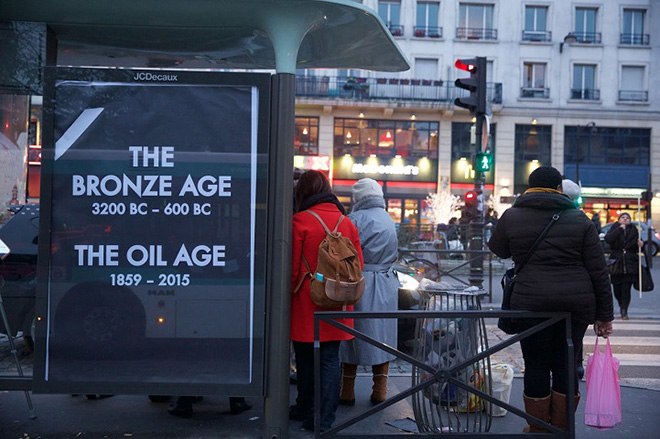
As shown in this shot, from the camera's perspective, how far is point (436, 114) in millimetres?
37219

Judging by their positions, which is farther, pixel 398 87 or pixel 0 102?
pixel 398 87

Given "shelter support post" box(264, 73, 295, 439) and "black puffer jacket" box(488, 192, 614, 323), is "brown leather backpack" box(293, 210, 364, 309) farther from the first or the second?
"black puffer jacket" box(488, 192, 614, 323)

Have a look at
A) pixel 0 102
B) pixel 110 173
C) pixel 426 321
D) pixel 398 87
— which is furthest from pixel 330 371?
pixel 398 87

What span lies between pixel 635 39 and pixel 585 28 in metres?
2.97

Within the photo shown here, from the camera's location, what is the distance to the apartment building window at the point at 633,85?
121 feet

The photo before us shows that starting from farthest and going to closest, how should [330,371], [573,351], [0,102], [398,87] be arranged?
1. [398,87]
2. [0,102]
3. [330,371]
4. [573,351]

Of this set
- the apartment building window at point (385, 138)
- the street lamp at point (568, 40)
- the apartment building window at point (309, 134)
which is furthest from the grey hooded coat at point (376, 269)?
the street lamp at point (568, 40)

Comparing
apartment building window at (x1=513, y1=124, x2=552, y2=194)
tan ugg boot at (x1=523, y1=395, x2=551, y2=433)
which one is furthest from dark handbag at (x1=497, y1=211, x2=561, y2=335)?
apartment building window at (x1=513, y1=124, x2=552, y2=194)

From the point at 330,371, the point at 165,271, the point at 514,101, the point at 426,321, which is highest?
the point at 514,101

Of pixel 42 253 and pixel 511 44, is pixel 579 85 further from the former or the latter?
pixel 42 253

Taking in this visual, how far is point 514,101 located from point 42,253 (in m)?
35.8

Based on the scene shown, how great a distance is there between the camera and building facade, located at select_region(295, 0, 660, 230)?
36250mm

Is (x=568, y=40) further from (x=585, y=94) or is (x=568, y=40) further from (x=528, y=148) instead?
(x=528, y=148)

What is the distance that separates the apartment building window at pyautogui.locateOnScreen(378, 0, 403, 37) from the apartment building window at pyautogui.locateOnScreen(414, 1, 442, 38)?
1.05 m
